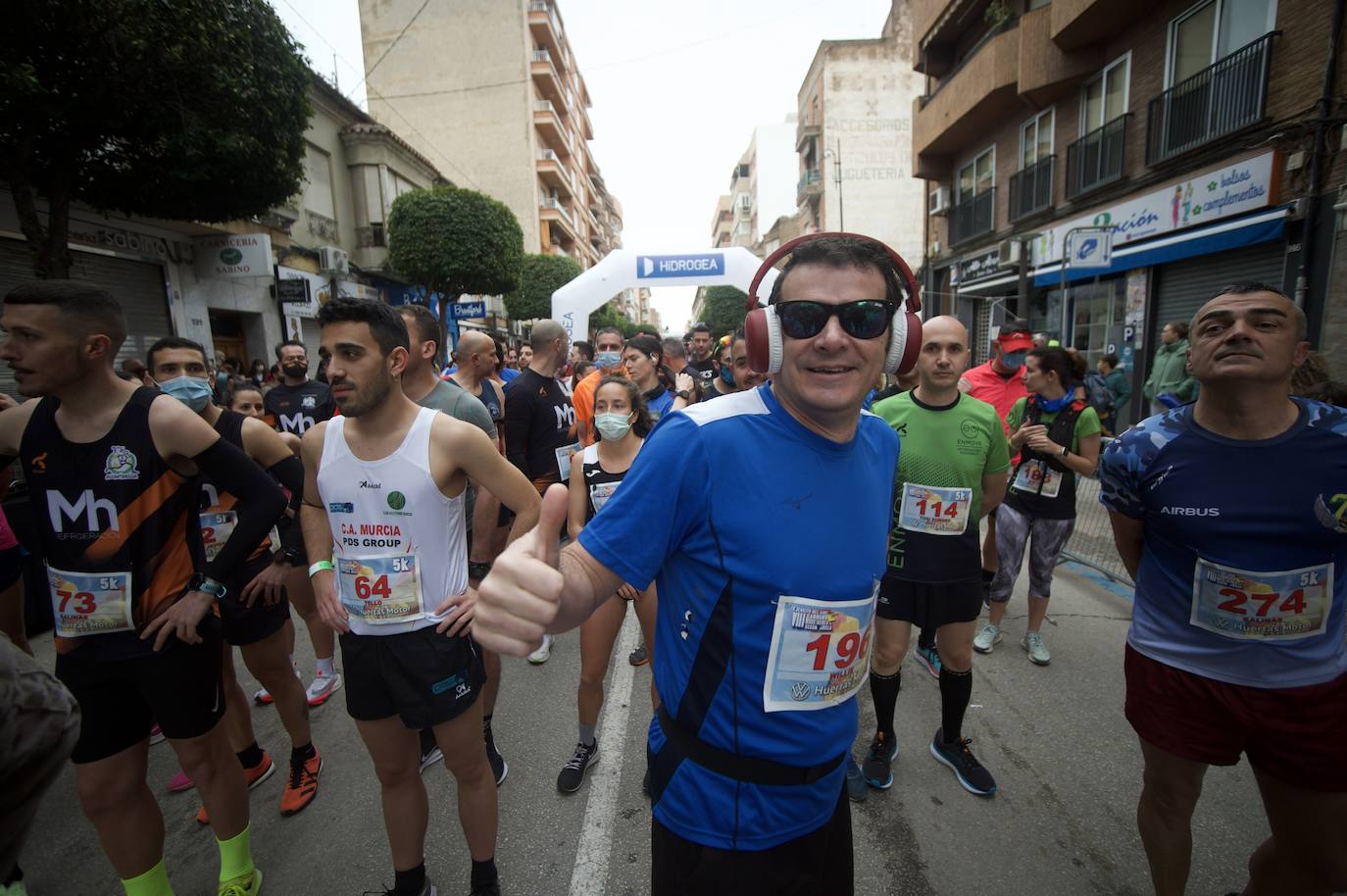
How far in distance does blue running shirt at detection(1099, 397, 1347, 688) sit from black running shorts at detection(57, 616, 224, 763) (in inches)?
136

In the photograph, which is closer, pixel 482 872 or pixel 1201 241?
pixel 482 872

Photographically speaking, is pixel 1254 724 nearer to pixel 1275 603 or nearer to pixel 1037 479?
pixel 1275 603

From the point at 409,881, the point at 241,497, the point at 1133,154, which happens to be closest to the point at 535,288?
the point at 1133,154

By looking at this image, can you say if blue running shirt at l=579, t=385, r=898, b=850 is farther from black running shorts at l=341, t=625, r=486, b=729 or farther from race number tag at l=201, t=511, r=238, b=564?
race number tag at l=201, t=511, r=238, b=564

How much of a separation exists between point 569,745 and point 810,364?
2.78 meters

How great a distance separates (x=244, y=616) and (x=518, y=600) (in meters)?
2.55

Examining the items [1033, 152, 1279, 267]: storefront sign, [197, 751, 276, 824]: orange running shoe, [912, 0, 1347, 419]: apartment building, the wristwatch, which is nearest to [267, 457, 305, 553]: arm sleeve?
the wristwatch

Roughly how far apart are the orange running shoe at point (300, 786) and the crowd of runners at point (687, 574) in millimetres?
12

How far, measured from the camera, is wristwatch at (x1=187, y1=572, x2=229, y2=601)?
2270 mm

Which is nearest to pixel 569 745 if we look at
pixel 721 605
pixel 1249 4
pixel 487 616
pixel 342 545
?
pixel 342 545

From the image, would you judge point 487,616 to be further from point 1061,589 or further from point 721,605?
point 1061,589

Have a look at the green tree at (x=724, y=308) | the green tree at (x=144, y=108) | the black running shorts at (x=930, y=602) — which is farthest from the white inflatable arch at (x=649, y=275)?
the green tree at (x=724, y=308)

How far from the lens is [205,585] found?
7.47 feet

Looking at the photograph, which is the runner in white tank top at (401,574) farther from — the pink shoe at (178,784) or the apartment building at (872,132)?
the apartment building at (872,132)
